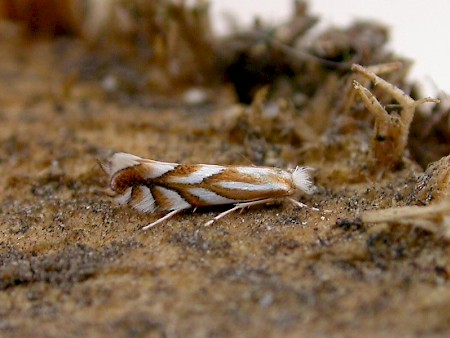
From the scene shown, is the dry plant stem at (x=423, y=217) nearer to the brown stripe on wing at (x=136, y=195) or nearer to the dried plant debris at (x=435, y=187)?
the dried plant debris at (x=435, y=187)

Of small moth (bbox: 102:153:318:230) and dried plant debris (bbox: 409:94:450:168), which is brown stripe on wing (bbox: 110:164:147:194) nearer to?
small moth (bbox: 102:153:318:230)

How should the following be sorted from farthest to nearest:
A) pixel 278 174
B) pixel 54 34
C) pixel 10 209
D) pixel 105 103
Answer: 1. pixel 54 34
2. pixel 105 103
3. pixel 10 209
4. pixel 278 174

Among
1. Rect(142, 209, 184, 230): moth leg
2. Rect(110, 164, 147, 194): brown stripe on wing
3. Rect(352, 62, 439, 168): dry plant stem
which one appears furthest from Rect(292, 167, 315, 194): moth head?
Rect(110, 164, 147, 194): brown stripe on wing

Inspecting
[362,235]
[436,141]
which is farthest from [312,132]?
[362,235]

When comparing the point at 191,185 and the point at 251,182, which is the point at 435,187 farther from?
the point at 191,185

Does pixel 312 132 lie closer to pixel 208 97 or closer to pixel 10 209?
pixel 208 97

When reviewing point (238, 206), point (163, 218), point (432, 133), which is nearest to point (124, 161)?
point (163, 218)
